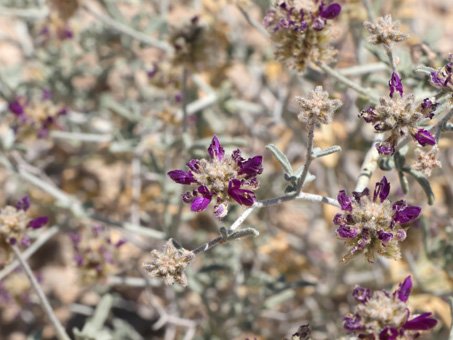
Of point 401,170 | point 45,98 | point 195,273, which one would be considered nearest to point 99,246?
point 195,273

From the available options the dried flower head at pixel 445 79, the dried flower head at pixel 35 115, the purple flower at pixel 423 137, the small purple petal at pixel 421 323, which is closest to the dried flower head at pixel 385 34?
the dried flower head at pixel 445 79

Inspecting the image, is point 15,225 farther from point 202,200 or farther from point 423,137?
point 423,137

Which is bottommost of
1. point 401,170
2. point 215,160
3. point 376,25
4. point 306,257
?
point 215,160

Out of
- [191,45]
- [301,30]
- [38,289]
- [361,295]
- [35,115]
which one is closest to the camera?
[361,295]

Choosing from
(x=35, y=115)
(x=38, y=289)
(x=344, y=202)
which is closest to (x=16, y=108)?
(x=35, y=115)

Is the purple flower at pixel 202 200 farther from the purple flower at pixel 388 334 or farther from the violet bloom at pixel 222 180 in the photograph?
the purple flower at pixel 388 334

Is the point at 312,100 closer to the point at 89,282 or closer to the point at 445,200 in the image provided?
the point at 89,282

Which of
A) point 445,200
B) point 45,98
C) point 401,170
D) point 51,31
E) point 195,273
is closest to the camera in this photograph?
point 401,170
